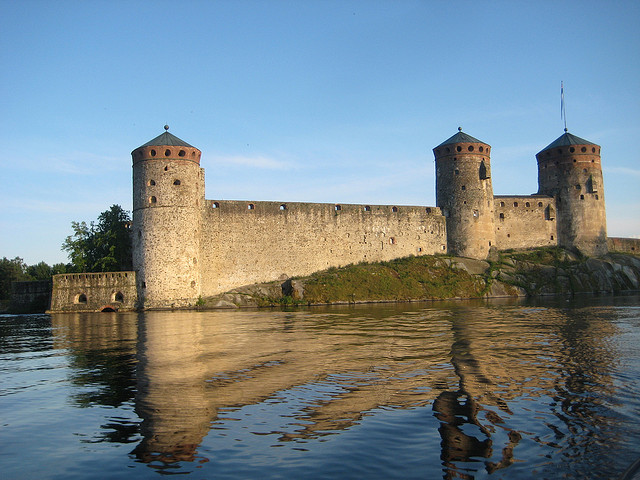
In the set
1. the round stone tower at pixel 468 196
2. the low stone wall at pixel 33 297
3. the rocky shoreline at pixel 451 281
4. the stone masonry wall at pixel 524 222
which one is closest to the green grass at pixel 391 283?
the rocky shoreline at pixel 451 281

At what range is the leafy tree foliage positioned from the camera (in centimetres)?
3378

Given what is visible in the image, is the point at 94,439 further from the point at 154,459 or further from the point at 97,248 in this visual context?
the point at 97,248

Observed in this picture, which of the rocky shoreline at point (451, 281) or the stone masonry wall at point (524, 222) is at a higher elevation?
the stone masonry wall at point (524, 222)

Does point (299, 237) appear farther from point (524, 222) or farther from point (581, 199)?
point (581, 199)

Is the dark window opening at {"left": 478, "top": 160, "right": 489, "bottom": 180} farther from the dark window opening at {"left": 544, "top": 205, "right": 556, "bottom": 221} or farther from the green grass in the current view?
the green grass

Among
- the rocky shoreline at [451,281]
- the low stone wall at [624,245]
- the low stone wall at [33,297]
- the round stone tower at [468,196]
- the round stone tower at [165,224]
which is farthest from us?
the low stone wall at [624,245]

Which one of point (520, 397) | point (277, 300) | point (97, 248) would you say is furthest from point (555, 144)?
point (520, 397)

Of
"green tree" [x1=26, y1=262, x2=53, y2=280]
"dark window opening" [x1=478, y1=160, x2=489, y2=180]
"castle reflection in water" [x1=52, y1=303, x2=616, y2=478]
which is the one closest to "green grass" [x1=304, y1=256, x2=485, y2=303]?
"dark window opening" [x1=478, y1=160, x2=489, y2=180]

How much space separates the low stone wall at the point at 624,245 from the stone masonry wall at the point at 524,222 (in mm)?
6907

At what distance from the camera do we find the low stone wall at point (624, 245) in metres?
45.2

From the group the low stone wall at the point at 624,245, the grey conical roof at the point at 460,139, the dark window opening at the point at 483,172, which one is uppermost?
the grey conical roof at the point at 460,139

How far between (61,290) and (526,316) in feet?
84.8

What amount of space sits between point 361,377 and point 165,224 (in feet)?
81.1

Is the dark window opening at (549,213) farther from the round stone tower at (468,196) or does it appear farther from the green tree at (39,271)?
the green tree at (39,271)
